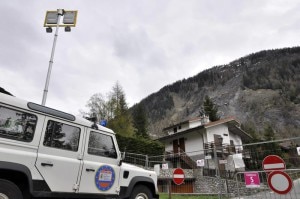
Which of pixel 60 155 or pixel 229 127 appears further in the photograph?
pixel 229 127

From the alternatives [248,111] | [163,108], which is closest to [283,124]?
[248,111]

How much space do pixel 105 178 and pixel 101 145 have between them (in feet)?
2.51

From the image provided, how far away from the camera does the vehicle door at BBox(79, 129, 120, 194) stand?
16.5ft

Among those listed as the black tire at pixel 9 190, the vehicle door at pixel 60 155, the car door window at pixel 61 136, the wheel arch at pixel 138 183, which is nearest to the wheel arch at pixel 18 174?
the black tire at pixel 9 190

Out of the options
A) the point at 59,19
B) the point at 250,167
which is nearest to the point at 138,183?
the point at 250,167

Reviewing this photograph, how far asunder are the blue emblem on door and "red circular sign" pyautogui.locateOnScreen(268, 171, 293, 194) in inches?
170

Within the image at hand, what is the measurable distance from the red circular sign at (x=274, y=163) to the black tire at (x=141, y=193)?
12.2ft

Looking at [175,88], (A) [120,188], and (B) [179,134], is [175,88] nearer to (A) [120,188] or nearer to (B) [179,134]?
(B) [179,134]

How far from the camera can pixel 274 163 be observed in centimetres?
708

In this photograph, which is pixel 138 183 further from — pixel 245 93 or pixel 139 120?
pixel 245 93

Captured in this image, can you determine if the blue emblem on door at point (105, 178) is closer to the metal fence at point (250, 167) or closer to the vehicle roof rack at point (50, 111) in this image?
the vehicle roof rack at point (50, 111)

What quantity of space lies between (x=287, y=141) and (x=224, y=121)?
25.6 m

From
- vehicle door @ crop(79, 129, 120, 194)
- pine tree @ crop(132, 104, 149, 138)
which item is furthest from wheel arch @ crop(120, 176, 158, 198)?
pine tree @ crop(132, 104, 149, 138)

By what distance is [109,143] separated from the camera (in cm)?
586
